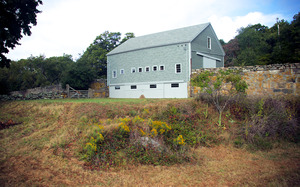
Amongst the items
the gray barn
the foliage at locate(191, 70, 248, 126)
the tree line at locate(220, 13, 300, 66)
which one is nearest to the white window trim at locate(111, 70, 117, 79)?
the gray barn

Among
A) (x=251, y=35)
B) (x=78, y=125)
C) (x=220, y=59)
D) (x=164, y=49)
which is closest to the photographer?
(x=78, y=125)

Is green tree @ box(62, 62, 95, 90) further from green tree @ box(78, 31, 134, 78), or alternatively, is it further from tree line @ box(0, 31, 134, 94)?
green tree @ box(78, 31, 134, 78)

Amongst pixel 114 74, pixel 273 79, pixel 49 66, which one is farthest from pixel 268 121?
pixel 49 66

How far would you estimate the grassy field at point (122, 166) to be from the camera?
19.3ft

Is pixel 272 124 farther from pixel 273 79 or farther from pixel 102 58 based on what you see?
pixel 102 58

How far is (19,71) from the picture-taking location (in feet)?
119

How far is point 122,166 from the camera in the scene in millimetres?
6875

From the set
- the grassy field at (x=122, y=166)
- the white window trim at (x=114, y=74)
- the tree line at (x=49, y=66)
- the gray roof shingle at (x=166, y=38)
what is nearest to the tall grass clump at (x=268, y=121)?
the grassy field at (x=122, y=166)

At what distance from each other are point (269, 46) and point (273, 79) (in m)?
19.3

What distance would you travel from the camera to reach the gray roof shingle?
2170cm

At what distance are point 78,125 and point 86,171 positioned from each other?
3.66m

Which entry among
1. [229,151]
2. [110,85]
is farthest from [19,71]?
[229,151]

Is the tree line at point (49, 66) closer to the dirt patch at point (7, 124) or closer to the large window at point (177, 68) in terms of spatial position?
the large window at point (177, 68)

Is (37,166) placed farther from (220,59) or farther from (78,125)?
(220,59)
